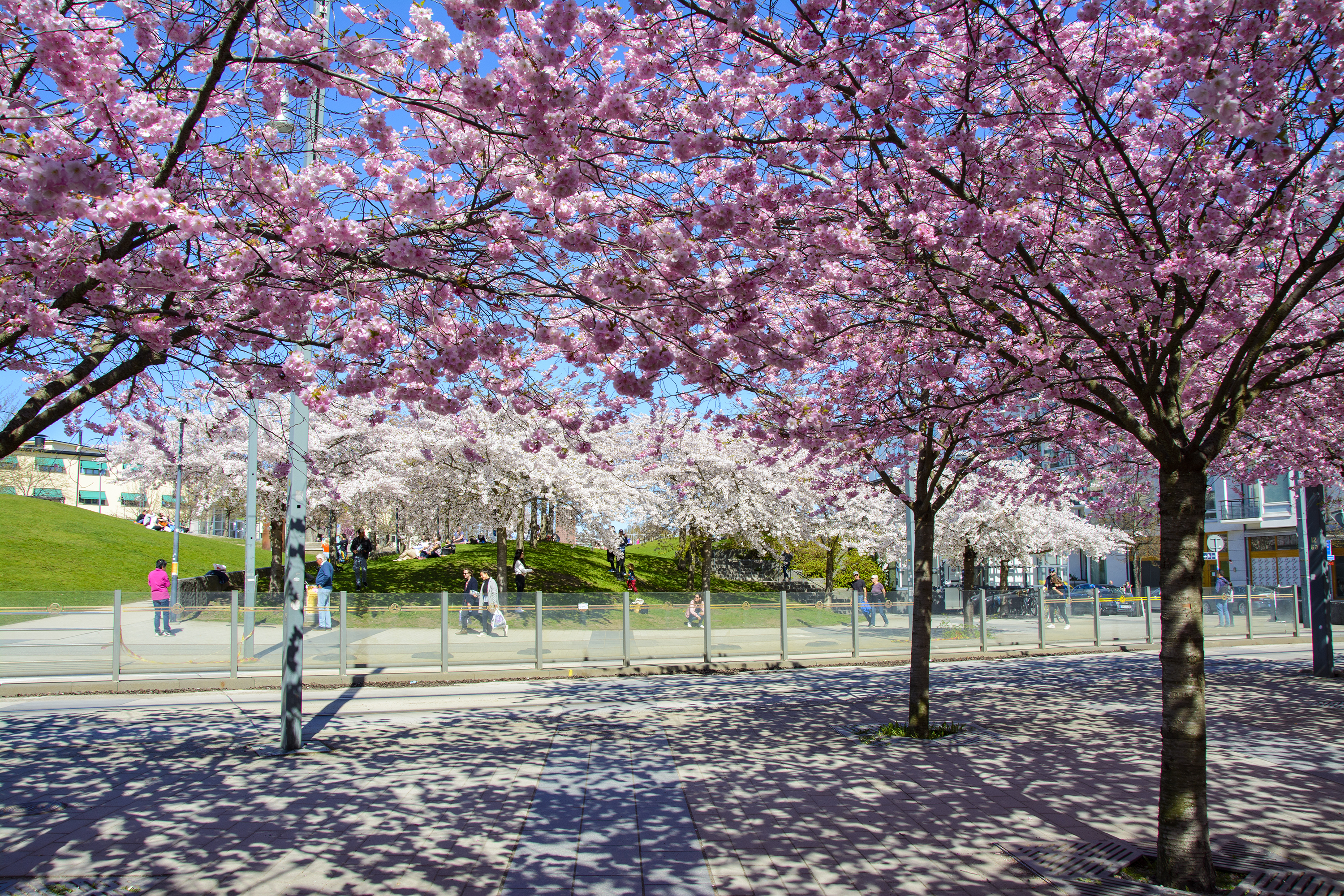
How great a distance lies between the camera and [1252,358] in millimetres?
5230

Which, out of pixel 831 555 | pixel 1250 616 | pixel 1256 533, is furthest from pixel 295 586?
pixel 1256 533

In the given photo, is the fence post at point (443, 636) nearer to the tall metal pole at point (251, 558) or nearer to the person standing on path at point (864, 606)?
the tall metal pole at point (251, 558)

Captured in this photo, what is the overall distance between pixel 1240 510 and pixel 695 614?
38.5 m

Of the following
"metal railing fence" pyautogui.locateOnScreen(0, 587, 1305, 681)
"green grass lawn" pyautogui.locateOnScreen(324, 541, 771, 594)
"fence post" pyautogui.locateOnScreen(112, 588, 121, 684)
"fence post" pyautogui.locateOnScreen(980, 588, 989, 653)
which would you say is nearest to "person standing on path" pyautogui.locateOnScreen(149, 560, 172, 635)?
"metal railing fence" pyautogui.locateOnScreen(0, 587, 1305, 681)

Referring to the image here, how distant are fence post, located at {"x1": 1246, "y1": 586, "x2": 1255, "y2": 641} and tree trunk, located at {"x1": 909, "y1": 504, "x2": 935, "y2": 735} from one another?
1780 centimetres

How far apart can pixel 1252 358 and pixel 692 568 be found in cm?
2833

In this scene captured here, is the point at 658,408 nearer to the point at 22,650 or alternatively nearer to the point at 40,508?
the point at 22,650

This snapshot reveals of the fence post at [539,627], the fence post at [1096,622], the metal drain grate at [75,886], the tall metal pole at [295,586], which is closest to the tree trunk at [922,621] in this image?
the tall metal pole at [295,586]

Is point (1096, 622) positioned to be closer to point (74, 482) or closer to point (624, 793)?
point (624, 793)

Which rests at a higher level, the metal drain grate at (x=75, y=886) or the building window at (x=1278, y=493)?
the building window at (x=1278, y=493)

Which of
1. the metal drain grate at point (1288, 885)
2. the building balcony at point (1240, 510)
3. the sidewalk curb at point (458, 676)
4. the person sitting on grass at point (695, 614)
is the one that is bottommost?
the sidewalk curb at point (458, 676)

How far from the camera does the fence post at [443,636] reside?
1575cm

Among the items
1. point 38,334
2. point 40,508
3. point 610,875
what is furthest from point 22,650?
point 40,508

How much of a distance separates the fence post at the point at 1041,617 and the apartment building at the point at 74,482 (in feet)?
191
